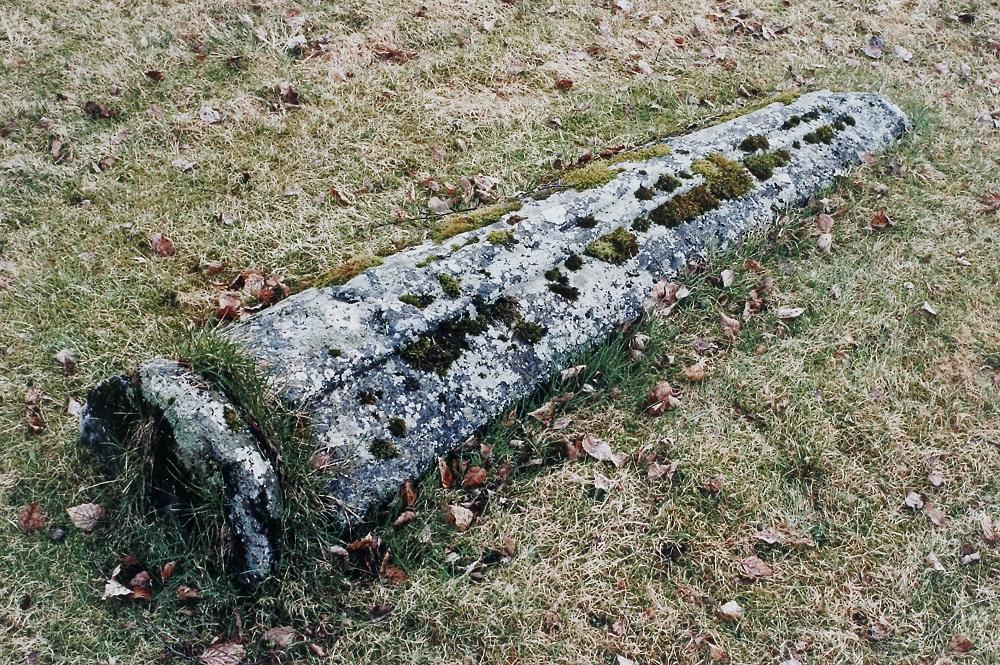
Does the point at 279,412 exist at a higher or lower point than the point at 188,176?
higher

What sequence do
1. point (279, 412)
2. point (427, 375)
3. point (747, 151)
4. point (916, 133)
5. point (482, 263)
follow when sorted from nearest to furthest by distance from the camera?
point (279, 412) → point (427, 375) → point (482, 263) → point (747, 151) → point (916, 133)

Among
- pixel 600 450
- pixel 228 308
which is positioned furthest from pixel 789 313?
pixel 228 308

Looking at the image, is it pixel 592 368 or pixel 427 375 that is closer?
pixel 427 375

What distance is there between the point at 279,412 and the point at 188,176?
2.61 metres

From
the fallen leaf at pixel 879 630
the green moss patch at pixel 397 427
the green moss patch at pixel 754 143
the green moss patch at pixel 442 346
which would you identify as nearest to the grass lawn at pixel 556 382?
the fallen leaf at pixel 879 630

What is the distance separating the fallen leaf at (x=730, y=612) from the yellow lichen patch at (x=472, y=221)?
6.89 feet

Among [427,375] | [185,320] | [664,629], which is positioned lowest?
[664,629]

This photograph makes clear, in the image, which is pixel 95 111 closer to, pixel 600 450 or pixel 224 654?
pixel 224 654

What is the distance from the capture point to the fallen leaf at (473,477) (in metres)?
3.16

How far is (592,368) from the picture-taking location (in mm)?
3572

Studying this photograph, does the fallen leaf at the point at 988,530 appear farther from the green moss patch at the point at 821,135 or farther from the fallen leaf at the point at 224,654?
the fallen leaf at the point at 224,654

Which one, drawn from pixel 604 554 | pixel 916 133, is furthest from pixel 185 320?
pixel 916 133

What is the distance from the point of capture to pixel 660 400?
3.71m

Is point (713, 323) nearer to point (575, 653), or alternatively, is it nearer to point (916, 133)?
point (575, 653)
